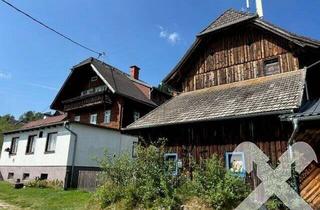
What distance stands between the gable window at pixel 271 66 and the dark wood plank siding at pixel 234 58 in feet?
0.48

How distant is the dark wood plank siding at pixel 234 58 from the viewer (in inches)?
570

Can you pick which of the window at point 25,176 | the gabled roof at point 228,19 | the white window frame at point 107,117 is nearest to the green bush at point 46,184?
the window at point 25,176

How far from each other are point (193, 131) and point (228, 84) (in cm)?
364

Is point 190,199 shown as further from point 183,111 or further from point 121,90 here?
point 121,90

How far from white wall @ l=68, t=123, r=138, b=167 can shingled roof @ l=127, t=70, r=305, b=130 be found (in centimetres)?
471

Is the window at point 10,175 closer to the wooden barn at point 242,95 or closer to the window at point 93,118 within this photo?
the window at point 93,118

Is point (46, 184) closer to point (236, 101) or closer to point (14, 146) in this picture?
point (14, 146)

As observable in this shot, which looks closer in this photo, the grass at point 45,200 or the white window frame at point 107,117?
the grass at point 45,200

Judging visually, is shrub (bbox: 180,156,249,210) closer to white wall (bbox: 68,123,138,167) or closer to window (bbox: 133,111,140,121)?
white wall (bbox: 68,123,138,167)

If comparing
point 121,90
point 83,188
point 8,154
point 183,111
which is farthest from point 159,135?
A: point 8,154

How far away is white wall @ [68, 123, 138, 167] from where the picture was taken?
63.6ft

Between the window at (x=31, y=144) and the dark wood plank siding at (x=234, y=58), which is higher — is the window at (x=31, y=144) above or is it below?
below

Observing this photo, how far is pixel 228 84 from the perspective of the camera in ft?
51.4

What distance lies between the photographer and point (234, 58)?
15.8 m
